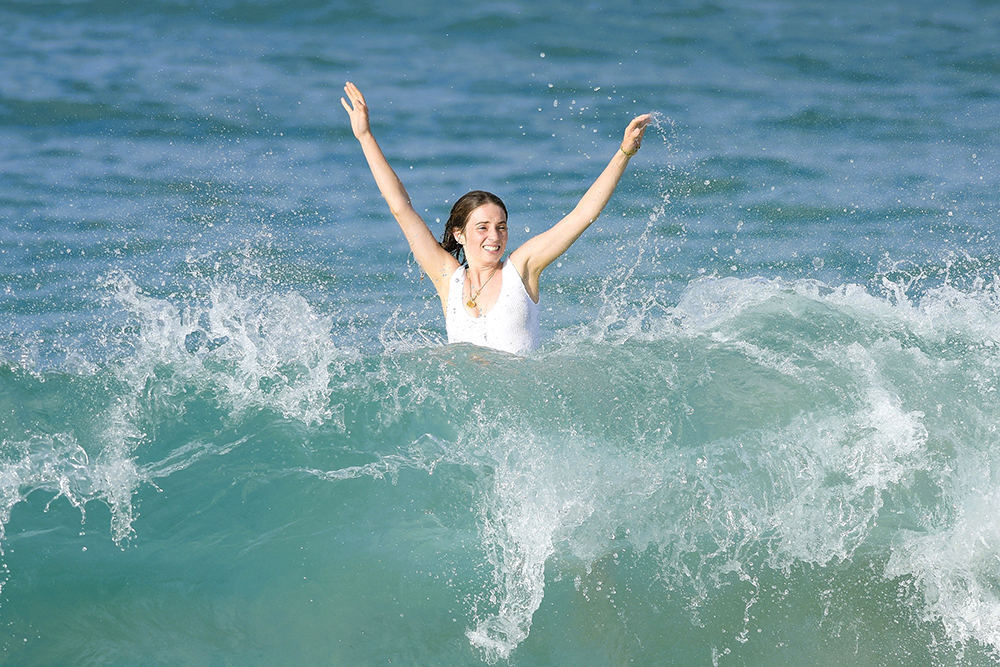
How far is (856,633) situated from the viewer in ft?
13.9

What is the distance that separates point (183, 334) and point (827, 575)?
12.2 feet

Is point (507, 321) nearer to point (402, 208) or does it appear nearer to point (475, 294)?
point (475, 294)

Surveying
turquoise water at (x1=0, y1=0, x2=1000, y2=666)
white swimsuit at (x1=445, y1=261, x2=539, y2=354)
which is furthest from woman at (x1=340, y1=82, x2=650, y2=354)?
turquoise water at (x1=0, y1=0, x2=1000, y2=666)

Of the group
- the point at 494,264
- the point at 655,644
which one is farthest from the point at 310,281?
the point at 655,644

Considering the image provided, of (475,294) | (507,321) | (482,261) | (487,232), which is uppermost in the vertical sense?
(487,232)

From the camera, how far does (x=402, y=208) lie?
5.09 metres

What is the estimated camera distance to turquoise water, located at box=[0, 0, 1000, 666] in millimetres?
4285

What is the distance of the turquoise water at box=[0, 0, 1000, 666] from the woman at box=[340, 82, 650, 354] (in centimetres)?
21

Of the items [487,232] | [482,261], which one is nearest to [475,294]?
[482,261]

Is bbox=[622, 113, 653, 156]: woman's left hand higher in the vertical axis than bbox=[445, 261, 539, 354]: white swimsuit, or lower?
higher

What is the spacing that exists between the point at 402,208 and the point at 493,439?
54.4 inches

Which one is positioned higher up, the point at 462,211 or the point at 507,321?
the point at 462,211

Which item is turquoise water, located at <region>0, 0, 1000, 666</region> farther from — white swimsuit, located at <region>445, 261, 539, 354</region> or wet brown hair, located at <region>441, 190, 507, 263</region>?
wet brown hair, located at <region>441, 190, 507, 263</region>

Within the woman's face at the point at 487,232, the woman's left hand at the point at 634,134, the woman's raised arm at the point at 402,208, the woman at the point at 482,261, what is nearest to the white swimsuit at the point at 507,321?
the woman at the point at 482,261
